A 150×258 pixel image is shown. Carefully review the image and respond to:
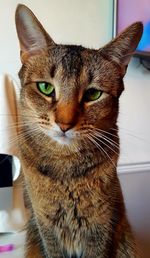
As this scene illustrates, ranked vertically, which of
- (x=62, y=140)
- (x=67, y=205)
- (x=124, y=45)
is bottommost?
(x=67, y=205)

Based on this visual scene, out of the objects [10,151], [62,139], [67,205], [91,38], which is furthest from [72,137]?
[91,38]

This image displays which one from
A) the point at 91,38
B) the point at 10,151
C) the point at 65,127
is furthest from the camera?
the point at 91,38

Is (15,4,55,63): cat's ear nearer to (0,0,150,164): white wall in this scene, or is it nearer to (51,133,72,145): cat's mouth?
(51,133,72,145): cat's mouth

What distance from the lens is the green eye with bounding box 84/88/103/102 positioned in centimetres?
65

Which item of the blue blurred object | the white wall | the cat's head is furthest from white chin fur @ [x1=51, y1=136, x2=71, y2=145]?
the blue blurred object

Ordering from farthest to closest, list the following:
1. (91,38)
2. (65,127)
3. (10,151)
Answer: (91,38), (10,151), (65,127)

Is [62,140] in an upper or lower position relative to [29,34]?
lower

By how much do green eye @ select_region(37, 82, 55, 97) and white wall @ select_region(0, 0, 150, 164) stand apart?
70 centimetres

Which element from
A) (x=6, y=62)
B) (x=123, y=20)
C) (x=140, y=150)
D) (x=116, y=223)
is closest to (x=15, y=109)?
(x=116, y=223)

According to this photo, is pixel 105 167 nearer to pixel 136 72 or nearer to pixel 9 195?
pixel 9 195

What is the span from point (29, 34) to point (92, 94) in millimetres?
167

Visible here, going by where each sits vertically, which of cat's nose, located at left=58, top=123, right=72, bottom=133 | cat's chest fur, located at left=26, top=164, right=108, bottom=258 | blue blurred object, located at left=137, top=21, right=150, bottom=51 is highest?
blue blurred object, located at left=137, top=21, right=150, bottom=51

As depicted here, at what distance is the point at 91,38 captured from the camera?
4.68 feet

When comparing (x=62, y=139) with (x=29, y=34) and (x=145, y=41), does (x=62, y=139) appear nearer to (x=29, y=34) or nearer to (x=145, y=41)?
(x=29, y=34)
